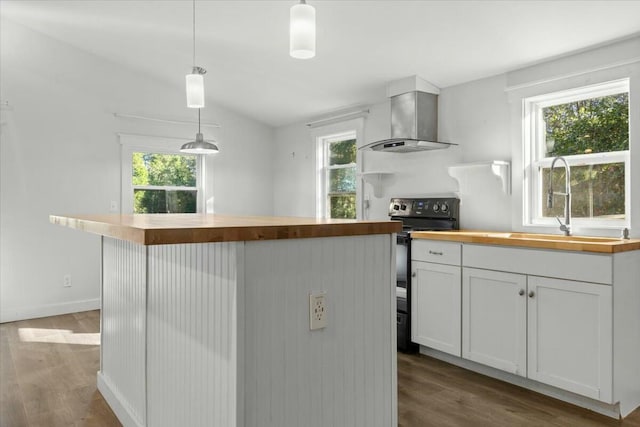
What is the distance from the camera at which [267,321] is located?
1442mm

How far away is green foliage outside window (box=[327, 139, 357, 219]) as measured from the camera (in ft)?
17.1

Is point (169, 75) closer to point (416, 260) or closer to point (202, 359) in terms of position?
point (416, 260)

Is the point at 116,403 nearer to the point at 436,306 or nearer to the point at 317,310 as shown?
the point at 317,310

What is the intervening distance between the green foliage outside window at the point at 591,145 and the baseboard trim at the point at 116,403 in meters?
3.04

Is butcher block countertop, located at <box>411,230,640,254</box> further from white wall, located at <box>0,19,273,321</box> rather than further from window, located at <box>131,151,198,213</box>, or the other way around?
white wall, located at <box>0,19,273,321</box>

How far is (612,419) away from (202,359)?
7.33 ft

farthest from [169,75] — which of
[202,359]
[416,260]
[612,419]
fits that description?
[612,419]

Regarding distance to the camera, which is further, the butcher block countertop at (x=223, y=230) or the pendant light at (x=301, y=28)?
the pendant light at (x=301, y=28)

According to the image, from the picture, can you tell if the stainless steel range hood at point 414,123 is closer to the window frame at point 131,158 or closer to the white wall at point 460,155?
the white wall at point 460,155

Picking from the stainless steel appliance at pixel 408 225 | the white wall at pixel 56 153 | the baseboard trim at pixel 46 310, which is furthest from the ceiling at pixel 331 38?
the baseboard trim at pixel 46 310

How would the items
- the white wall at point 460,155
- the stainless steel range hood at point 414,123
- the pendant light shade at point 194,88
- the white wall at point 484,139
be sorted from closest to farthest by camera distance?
the pendant light shade at point 194,88 → the white wall at point 484,139 → the white wall at point 460,155 → the stainless steel range hood at point 414,123

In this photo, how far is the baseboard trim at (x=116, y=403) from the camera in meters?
2.29

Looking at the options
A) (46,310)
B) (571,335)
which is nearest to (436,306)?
(571,335)

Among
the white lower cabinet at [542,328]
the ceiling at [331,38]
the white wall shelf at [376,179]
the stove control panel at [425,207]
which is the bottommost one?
the white lower cabinet at [542,328]
